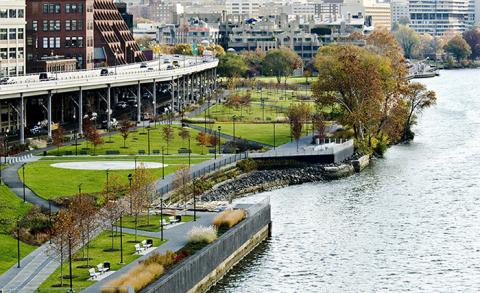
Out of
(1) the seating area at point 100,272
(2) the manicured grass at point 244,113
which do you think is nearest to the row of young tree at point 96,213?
(1) the seating area at point 100,272

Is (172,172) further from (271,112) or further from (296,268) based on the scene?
(271,112)

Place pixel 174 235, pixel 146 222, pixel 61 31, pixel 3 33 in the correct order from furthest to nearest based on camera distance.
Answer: pixel 61 31
pixel 3 33
pixel 146 222
pixel 174 235

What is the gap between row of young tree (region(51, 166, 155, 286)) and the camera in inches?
2452

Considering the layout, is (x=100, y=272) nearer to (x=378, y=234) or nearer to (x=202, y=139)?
(x=378, y=234)

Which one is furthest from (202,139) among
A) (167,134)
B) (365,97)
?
(365,97)

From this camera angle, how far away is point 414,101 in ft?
471

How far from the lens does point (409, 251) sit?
249 ft

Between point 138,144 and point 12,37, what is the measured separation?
2824cm

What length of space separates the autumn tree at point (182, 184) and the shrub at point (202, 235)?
57.6 feet

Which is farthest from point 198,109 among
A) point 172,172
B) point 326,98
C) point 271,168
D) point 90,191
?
point 90,191

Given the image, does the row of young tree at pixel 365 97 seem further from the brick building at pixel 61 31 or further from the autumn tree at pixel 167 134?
the brick building at pixel 61 31

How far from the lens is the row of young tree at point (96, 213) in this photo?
6228cm

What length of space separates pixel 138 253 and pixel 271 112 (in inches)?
3558

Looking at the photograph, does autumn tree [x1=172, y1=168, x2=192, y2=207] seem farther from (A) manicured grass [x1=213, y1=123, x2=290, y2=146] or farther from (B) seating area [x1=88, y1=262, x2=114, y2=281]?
(A) manicured grass [x1=213, y1=123, x2=290, y2=146]
